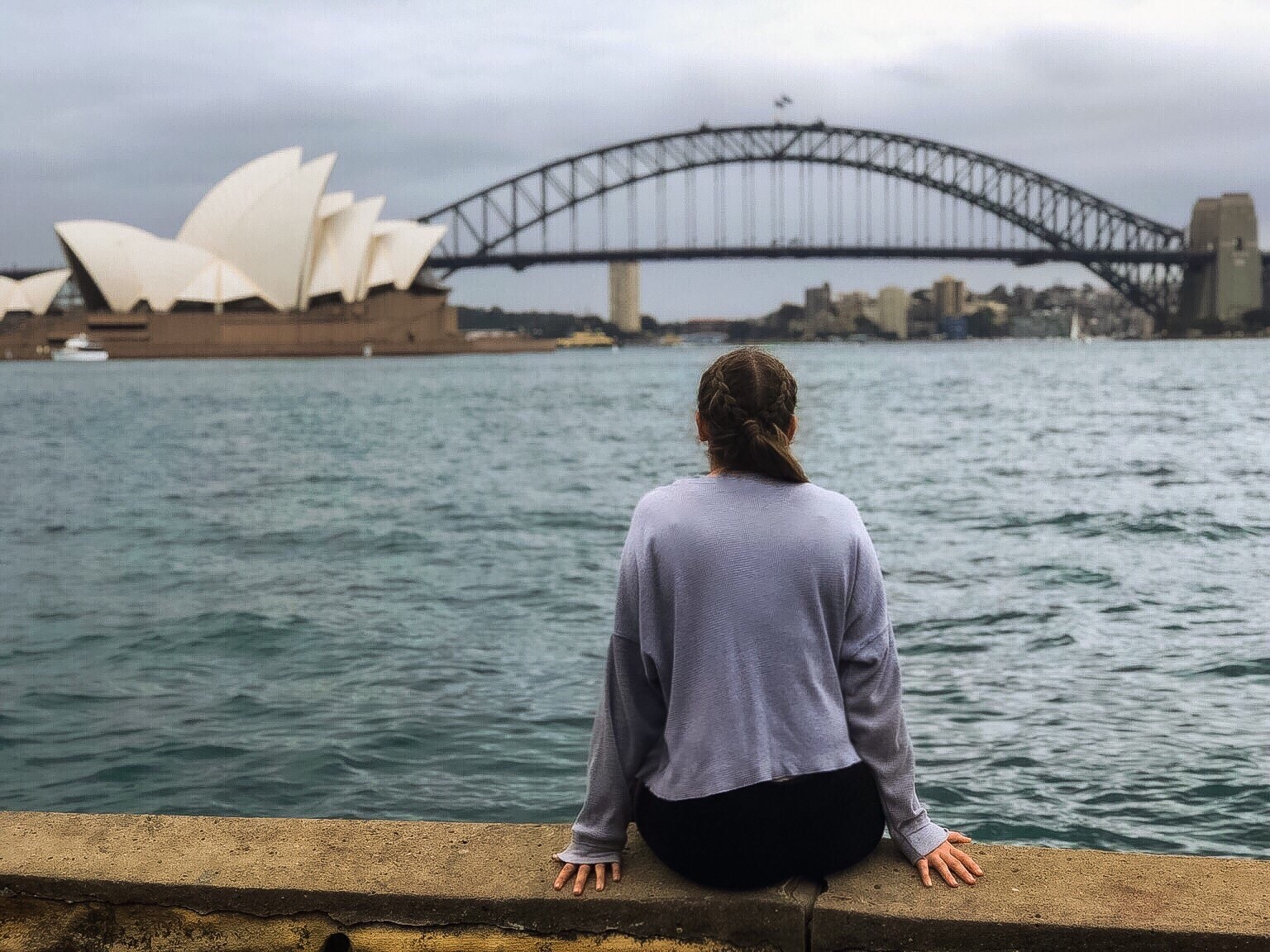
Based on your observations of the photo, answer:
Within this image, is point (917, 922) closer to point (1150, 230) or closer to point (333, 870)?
point (333, 870)

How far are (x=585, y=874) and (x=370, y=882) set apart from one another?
0.94ft

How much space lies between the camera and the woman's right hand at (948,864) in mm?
1848

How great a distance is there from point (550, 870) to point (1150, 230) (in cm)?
8609

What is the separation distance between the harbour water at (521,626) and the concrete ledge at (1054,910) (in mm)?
690

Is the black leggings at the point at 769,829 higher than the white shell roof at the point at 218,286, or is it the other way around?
the white shell roof at the point at 218,286

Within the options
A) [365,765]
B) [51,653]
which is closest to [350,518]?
[51,653]

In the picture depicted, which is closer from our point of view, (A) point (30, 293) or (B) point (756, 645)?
(B) point (756, 645)

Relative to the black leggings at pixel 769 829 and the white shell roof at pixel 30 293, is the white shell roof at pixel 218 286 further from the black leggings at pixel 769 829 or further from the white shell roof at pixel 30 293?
the black leggings at pixel 769 829

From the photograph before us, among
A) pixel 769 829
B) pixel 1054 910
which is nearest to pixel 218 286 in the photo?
pixel 769 829

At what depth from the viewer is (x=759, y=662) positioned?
1.81 m

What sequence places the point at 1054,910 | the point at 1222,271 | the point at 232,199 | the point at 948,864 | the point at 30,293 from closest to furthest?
the point at 1054,910, the point at 948,864, the point at 232,199, the point at 30,293, the point at 1222,271

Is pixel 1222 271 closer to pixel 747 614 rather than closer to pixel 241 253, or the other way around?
pixel 241 253

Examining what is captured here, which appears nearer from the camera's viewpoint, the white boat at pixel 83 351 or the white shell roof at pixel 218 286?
the white shell roof at pixel 218 286

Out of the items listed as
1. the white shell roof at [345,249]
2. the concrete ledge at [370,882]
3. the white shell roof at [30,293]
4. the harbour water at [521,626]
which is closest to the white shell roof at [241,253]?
the white shell roof at [345,249]
